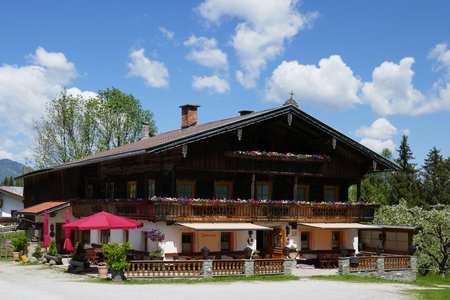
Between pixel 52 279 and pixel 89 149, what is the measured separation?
3508 centimetres

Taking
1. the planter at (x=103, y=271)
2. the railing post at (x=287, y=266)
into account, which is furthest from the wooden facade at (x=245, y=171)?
the planter at (x=103, y=271)

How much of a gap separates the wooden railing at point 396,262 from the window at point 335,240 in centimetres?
368

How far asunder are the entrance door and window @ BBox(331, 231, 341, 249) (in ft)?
11.4

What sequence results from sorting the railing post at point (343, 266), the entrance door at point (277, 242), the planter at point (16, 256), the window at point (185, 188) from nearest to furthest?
the railing post at point (343, 266), the window at point (185, 188), the entrance door at point (277, 242), the planter at point (16, 256)

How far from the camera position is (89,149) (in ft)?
197

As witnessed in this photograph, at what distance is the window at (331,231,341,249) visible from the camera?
115ft

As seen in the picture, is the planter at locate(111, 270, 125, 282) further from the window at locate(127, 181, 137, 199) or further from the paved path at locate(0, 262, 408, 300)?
the window at locate(127, 181, 137, 199)

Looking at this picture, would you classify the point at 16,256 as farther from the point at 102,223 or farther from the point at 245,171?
the point at 245,171

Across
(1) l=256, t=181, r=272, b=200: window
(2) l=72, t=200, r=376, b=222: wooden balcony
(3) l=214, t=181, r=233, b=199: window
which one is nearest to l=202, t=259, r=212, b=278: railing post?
(2) l=72, t=200, r=376, b=222: wooden balcony

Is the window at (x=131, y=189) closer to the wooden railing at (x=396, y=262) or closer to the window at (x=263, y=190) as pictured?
the window at (x=263, y=190)

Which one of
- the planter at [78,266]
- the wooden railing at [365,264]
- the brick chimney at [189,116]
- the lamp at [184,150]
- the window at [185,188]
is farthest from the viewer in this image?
the brick chimney at [189,116]

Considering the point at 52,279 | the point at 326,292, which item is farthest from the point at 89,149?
the point at 326,292

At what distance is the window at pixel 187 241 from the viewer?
3014cm

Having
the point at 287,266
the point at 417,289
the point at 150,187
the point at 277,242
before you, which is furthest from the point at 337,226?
the point at 150,187
